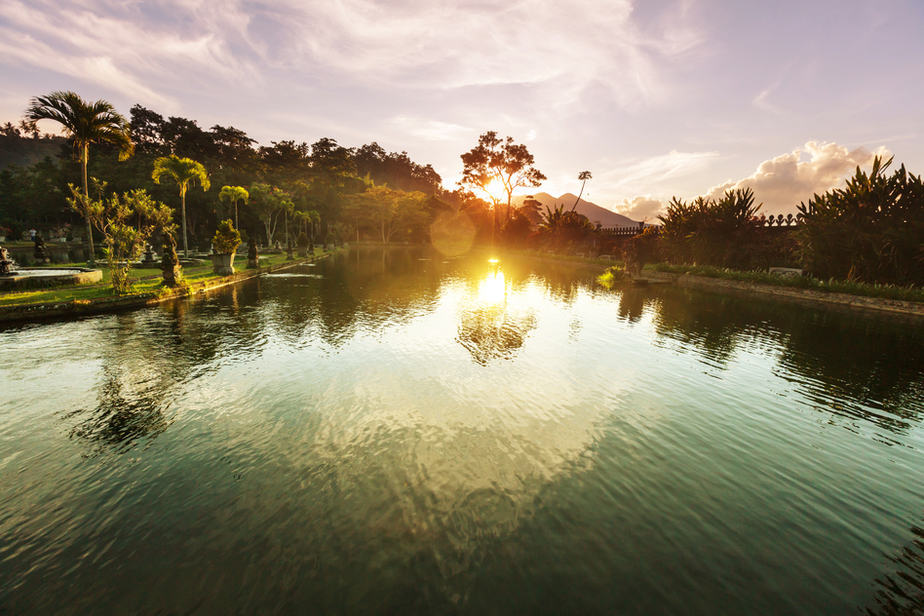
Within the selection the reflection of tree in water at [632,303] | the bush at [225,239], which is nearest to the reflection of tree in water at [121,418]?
the reflection of tree in water at [632,303]

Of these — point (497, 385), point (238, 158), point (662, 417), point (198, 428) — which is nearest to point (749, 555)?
point (662, 417)

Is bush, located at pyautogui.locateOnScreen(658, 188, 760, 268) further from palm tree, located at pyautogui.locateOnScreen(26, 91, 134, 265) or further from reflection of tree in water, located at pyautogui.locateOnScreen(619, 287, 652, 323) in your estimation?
palm tree, located at pyautogui.locateOnScreen(26, 91, 134, 265)

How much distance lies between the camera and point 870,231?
80.5 feet

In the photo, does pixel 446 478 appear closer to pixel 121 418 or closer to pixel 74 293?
pixel 121 418

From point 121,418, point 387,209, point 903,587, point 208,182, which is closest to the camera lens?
point 903,587

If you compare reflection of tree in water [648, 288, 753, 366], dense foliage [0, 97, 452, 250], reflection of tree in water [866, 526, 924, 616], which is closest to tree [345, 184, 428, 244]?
dense foliage [0, 97, 452, 250]

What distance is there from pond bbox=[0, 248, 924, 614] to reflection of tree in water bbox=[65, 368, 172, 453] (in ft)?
0.18

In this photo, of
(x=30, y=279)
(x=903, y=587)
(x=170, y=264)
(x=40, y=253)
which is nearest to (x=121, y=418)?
(x=903, y=587)

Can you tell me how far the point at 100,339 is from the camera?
1203cm

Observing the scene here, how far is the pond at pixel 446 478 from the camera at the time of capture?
4090 mm


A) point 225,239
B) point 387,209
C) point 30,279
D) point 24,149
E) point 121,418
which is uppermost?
point 24,149

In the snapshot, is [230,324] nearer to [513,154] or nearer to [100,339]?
[100,339]

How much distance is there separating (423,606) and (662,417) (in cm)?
683

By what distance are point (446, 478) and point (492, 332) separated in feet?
31.4
